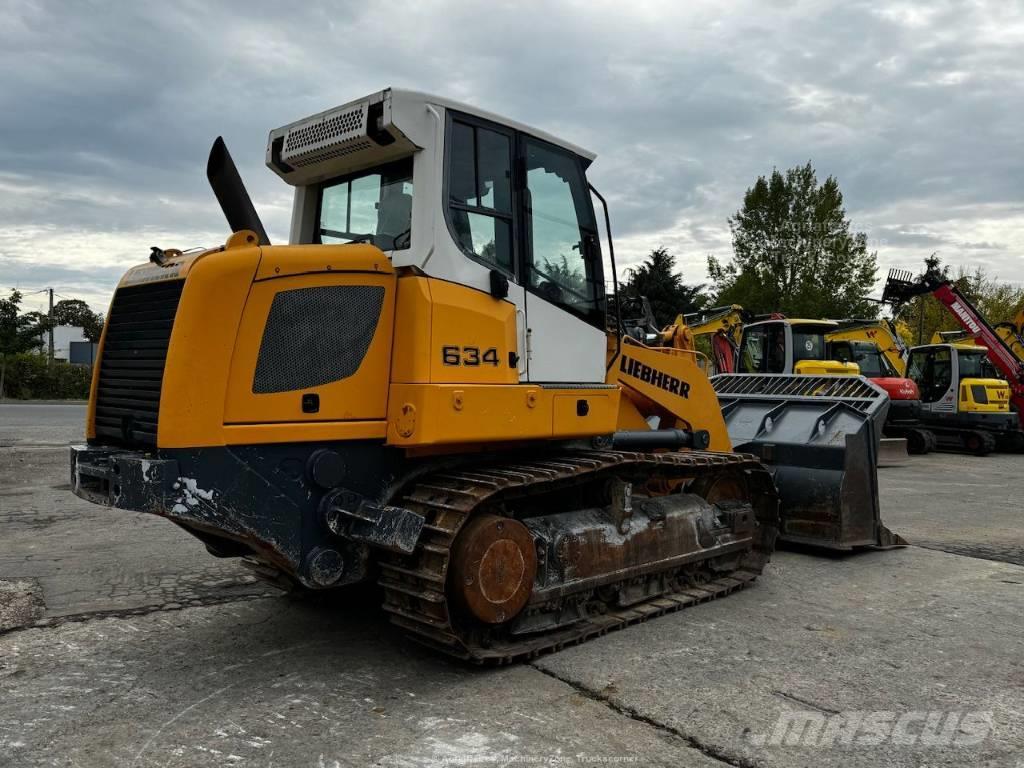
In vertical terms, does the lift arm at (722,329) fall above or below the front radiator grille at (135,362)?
above

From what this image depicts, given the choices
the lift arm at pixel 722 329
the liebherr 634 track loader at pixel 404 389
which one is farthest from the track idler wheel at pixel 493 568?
the lift arm at pixel 722 329

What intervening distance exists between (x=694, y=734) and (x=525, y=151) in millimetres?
3318

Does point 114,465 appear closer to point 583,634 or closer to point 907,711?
point 583,634

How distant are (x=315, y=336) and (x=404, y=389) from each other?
0.52 metres

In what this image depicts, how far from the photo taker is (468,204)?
4754mm

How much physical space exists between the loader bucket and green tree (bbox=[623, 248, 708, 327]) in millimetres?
31930

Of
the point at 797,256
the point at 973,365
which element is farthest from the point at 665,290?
the point at 973,365

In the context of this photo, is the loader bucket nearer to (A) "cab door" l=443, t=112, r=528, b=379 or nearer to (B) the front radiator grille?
(A) "cab door" l=443, t=112, r=528, b=379

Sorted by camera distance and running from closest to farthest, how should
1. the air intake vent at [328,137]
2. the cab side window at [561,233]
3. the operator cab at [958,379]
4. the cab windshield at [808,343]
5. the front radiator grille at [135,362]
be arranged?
the front radiator grille at [135,362]
the air intake vent at [328,137]
the cab side window at [561,233]
the cab windshield at [808,343]
the operator cab at [958,379]

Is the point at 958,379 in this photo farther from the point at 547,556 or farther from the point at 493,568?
the point at 493,568

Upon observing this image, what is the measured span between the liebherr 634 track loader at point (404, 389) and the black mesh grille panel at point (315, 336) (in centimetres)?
1

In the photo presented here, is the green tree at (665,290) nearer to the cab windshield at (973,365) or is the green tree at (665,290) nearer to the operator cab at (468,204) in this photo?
the cab windshield at (973,365)

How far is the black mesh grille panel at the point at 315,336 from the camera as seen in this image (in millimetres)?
4188

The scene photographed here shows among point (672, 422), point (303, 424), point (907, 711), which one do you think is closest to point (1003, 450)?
point (672, 422)
